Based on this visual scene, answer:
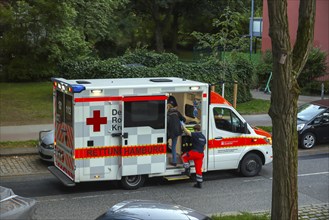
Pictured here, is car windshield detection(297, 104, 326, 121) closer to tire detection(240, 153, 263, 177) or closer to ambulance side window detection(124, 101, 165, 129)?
tire detection(240, 153, 263, 177)

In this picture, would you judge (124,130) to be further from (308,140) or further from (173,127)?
(308,140)

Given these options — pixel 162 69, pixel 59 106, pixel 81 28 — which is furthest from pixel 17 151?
pixel 81 28

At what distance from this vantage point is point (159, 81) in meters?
13.2

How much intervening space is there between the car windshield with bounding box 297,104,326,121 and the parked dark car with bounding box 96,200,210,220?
12.9m

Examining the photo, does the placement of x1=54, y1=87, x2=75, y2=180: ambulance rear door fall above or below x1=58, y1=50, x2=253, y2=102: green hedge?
below

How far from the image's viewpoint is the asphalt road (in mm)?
11328

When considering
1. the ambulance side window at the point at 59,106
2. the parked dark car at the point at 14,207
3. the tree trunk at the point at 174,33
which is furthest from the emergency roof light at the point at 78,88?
the tree trunk at the point at 174,33

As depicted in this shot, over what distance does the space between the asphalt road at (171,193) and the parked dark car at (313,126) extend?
139 inches

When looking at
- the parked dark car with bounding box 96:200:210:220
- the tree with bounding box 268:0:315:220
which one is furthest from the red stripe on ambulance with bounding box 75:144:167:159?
the parked dark car with bounding box 96:200:210:220

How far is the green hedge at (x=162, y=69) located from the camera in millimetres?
23562

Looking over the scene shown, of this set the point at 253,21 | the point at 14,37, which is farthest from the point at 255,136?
the point at 253,21

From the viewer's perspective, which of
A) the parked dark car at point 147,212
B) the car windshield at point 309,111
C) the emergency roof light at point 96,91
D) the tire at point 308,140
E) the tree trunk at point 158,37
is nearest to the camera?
the parked dark car at point 147,212

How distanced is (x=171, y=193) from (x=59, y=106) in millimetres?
3356

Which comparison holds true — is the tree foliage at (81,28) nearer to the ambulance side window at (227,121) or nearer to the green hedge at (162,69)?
the green hedge at (162,69)
